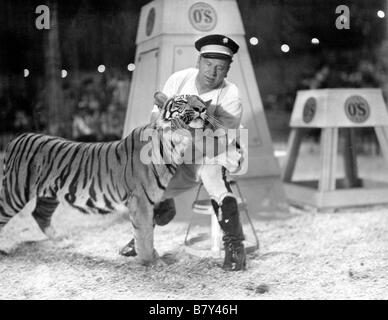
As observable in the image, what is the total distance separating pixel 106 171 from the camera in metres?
1.78

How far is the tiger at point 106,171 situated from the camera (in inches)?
65.7

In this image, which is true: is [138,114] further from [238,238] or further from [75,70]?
[238,238]

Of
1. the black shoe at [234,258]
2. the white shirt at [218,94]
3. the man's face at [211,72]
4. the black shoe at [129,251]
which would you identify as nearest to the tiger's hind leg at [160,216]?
the black shoe at [129,251]

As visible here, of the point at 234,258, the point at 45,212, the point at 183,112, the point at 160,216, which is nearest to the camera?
the point at 183,112

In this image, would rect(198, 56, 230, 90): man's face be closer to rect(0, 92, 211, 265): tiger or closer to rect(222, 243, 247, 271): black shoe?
rect(0, 92, 211, 265): tiger

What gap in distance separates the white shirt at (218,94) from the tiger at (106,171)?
1.9 inches

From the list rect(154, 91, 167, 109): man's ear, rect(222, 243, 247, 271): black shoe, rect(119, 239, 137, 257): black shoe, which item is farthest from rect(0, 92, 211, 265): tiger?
rect(222, 243, 247, 271): black shoe

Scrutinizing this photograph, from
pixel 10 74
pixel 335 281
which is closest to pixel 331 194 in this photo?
pixel 335 281

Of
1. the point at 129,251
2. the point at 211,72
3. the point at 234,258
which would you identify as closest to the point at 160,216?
the point at 129,251

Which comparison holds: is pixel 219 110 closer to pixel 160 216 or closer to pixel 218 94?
pixel 218 94

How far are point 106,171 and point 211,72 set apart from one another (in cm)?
53

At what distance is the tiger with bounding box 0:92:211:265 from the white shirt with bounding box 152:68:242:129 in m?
0.05

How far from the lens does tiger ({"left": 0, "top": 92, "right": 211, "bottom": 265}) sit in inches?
65.7

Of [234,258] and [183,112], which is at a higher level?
Result: [183,112]
